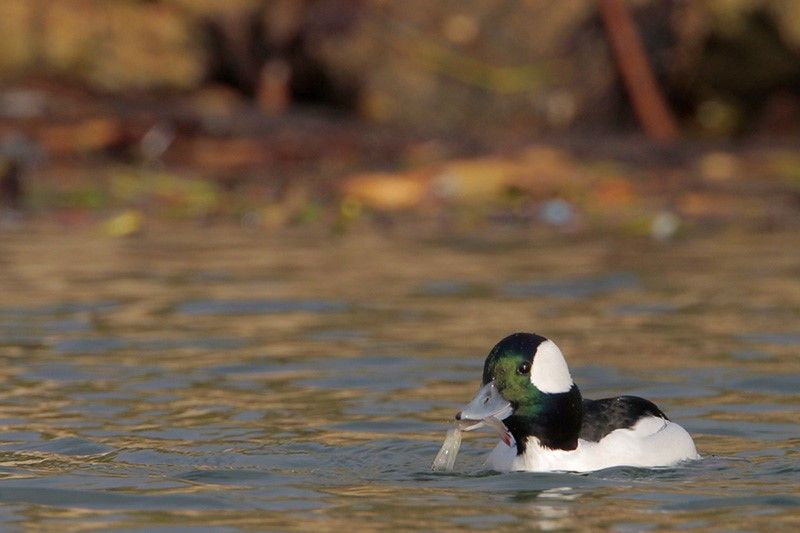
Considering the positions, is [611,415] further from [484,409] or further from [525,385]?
[484,409]

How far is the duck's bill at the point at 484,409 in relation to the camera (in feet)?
22.5

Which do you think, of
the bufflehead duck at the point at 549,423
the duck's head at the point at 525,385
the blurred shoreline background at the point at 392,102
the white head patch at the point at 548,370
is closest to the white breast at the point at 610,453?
the bufflehead duck at the point at 549,423

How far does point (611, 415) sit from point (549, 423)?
1.26 feet

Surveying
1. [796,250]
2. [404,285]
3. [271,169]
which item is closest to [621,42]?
[271,169]

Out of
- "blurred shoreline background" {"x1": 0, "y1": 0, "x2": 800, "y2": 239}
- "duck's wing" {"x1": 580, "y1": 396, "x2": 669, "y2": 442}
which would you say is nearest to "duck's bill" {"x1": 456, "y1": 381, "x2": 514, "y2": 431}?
"duck's wing" {"x1": 580, "y1": 396, "x2": 669, "y2": 442}

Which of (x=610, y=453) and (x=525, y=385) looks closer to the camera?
(x=525, y=385)

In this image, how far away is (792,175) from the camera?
1644cm

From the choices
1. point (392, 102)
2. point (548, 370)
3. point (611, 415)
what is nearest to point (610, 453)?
point (611, 415)

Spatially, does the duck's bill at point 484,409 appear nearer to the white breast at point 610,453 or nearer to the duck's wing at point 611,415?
the white breast at point 610,453

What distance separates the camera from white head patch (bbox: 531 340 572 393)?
6984 millimetres

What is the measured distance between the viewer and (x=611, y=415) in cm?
737

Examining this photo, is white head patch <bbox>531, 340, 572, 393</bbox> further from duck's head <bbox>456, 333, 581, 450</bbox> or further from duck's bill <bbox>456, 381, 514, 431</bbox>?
duck's bill <bbox>456, 381, 514, 431</bbox>

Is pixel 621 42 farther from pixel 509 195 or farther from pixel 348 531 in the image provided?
pixel 348 531

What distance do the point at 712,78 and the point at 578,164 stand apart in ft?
10.5
